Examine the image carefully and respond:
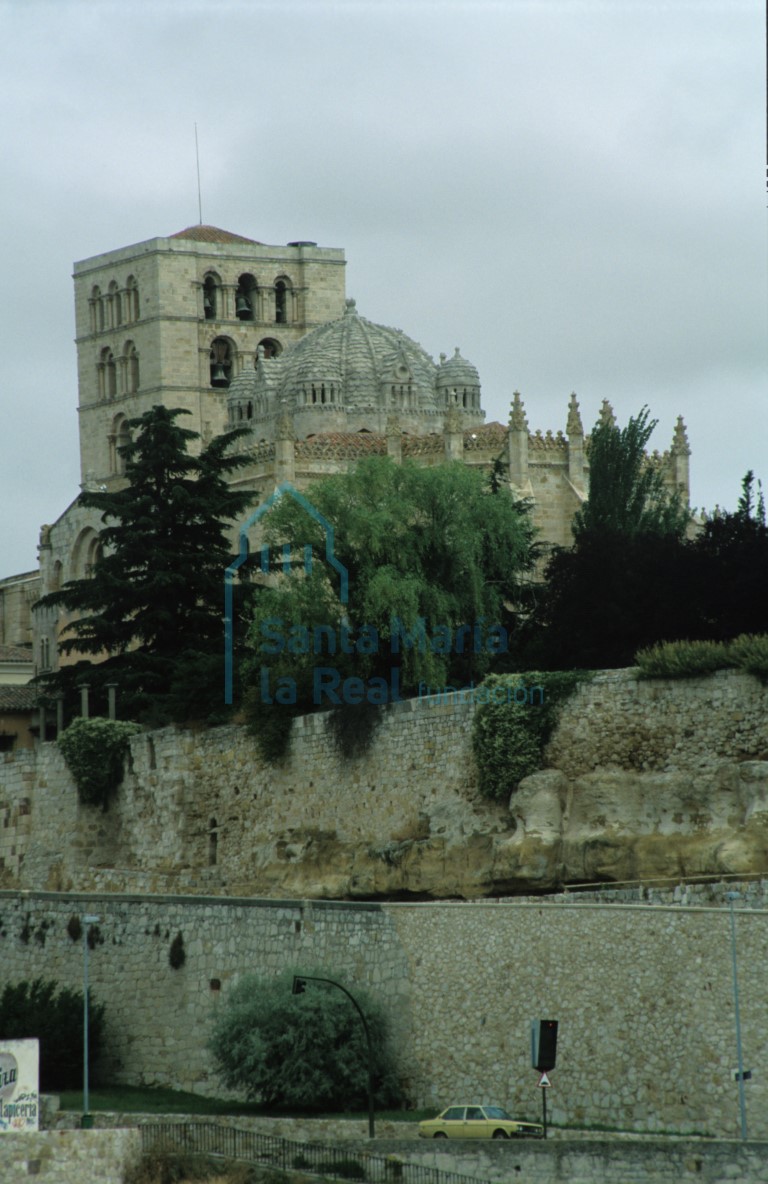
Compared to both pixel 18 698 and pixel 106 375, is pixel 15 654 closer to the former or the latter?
pixel 18 698

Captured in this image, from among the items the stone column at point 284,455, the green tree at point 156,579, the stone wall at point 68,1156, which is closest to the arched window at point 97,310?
the stone column at point 284,455

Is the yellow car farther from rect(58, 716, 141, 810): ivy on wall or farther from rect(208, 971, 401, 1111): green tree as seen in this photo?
rect(58, 716, 141, 810): ivy on wall

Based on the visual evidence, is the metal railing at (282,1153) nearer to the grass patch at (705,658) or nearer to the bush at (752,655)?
the grass patch at (705,658)

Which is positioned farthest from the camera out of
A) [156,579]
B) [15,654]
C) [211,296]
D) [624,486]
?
[211,296]

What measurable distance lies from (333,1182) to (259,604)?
793 inches

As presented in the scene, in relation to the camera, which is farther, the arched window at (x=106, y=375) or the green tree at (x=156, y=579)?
the arched window at (x=106, y=375)

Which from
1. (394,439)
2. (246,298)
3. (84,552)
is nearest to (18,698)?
(394,439)

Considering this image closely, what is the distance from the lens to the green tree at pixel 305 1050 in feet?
145

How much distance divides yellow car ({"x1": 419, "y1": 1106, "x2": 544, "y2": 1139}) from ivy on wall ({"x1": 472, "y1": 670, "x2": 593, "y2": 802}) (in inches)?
372

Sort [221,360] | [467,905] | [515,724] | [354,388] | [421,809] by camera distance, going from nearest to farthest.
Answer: [467,905] < [515,724] < [421,809] < [354,388] < [221,360]

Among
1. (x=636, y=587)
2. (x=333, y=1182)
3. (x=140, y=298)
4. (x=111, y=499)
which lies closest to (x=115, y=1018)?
(x=333, y=1182)

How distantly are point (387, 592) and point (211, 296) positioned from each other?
194 feet

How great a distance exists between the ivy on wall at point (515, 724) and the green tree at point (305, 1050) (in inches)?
264

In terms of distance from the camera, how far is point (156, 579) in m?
65.5
